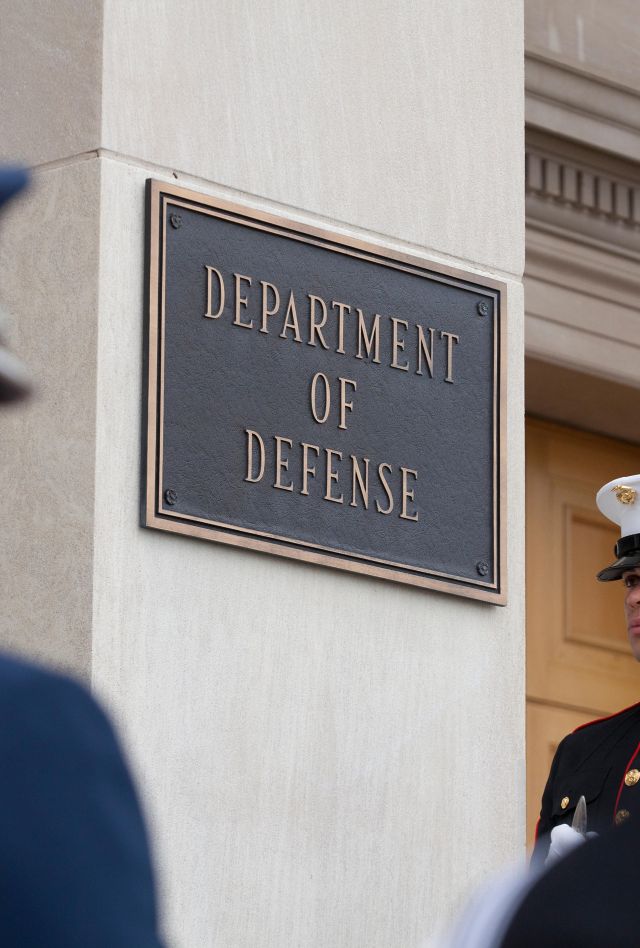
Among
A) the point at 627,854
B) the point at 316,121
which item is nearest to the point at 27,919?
the point at 627,854

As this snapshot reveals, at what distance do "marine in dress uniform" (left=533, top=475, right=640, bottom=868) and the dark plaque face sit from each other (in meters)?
0.63

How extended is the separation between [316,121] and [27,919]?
3080 mm

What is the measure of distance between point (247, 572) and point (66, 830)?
8.47 feet

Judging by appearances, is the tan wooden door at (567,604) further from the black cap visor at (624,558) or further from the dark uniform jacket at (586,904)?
the dark uniform jacket at (586,904)

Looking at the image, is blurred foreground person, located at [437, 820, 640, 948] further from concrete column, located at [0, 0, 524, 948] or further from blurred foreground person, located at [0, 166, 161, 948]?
concrete column, located at [0, 0, 524, 948]

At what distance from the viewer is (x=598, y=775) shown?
16.4 ft

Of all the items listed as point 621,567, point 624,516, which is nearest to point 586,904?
point 621,567

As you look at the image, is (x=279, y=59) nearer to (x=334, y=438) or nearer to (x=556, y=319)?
(x=334, y=438)

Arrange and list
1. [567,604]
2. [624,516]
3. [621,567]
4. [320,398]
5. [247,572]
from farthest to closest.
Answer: [567,604], [624,516], [621,567], [320,398], [247,572]

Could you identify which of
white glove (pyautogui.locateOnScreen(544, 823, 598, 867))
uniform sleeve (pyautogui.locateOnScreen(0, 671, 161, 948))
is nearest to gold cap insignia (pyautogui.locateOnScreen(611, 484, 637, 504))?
white glove (pyautogui.locateOnScreen(544, 823, 598, 867))

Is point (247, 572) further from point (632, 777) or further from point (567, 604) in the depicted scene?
point (567, 604)

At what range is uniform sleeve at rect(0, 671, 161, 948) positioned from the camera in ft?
5.05

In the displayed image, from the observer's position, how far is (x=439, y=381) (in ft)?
15.0

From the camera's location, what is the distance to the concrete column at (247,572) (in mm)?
3959
